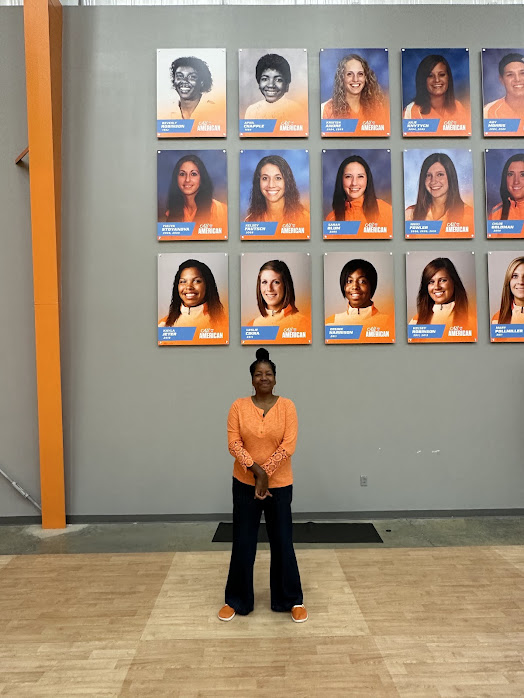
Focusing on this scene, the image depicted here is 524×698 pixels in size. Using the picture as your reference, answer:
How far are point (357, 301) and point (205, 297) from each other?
4.74 ft

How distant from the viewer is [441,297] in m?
4.76

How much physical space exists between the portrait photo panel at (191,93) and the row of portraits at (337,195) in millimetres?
235

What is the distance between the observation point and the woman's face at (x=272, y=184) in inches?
187

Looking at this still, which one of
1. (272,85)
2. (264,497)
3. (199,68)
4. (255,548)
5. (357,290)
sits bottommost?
(255,548)

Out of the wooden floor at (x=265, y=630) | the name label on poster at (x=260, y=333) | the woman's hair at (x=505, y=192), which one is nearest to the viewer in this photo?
Answer: the wooden floor at (x=265, y=630)

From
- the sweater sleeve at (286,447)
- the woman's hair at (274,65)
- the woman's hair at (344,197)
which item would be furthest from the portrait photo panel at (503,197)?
the sweater sleeve at (286,447)

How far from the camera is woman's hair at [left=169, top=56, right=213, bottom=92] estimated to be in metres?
4.74

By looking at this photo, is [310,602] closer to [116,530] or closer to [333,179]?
[116,530]

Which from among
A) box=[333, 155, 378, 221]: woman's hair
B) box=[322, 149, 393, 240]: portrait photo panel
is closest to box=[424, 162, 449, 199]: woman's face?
box=[322, 149, 393, 240]: portrait photo panel

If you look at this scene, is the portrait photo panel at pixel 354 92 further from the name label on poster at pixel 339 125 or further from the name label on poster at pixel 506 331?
A: the name label on poster at pixel 506 331

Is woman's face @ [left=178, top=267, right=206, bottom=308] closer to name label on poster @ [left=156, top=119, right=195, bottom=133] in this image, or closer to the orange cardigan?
name label on poster @ [left=156, top=119, right=195, bottom=133]

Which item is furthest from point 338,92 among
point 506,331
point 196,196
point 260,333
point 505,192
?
point 506,331

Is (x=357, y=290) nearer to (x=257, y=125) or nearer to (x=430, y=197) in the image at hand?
(x=430, y=197)

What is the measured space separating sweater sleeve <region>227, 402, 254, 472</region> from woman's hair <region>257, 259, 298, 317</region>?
1.92 meters
